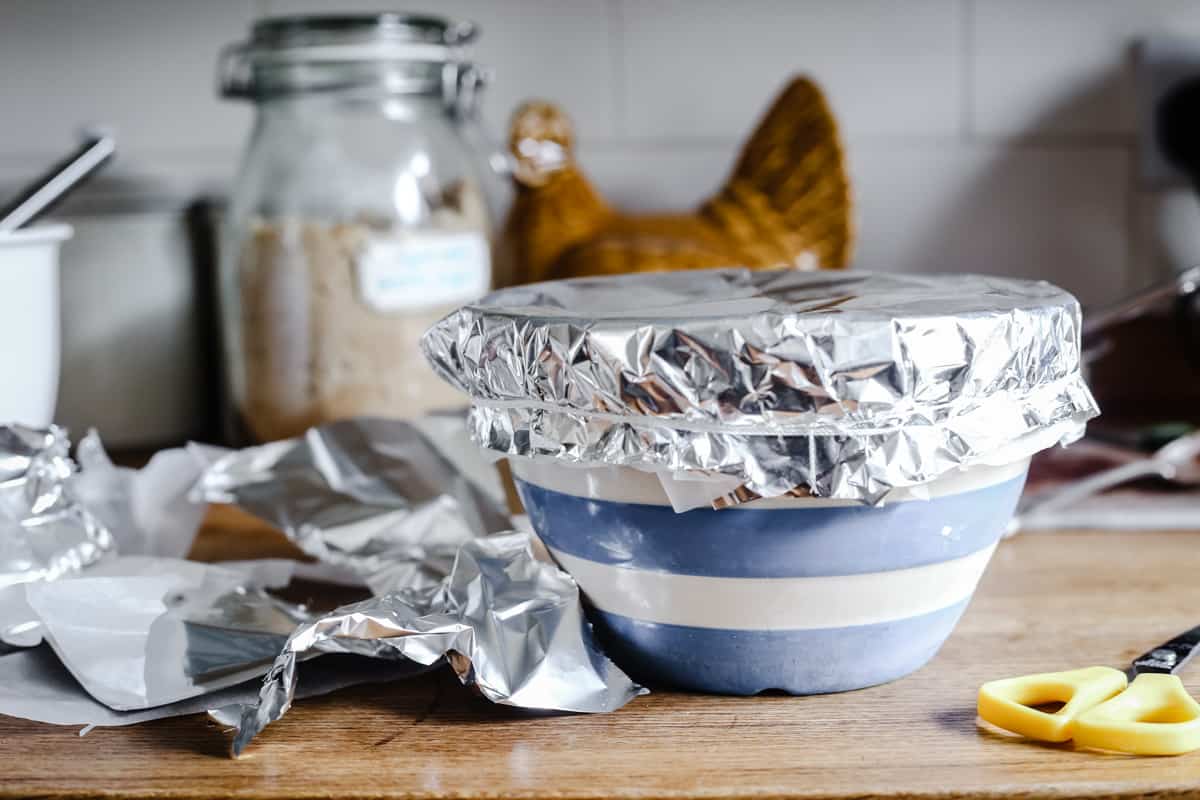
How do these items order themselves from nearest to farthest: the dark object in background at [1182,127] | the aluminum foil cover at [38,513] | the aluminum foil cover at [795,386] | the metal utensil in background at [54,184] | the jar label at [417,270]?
the aluminum foil cover at [795,386] < the aluminum foil cover at [38,513] < the metal utensil in background at [54,184] < the jar label at [417,270] < the dark object in background at [1182,127]

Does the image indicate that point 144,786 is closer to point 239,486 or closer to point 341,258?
point 239,486

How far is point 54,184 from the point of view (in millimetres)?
648

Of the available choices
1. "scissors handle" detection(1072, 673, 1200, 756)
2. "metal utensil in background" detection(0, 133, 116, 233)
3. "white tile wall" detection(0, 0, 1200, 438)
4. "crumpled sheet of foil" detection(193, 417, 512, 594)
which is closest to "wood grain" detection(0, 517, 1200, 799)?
"scissors handle" detection(1072, 673, 1200, 756)

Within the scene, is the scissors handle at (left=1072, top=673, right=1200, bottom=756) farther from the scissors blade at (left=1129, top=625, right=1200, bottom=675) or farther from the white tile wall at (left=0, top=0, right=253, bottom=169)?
the white tile wall at (left=0, top=0, right=253, bottom=169)

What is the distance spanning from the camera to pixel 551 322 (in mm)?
385

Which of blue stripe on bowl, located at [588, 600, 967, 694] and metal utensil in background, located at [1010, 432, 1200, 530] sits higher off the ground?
blue stripe on bowl, located at [588, 600, 967, 694]

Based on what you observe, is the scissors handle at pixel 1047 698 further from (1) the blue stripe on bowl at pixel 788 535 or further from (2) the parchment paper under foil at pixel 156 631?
(2) the parchment paper under foil at pixel 156 631

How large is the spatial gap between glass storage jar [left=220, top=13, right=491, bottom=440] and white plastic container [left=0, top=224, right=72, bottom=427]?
0.16m

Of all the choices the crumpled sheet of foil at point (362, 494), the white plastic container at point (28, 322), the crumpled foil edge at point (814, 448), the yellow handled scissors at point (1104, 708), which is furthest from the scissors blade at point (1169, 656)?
the white plastic container at point (28, 322)

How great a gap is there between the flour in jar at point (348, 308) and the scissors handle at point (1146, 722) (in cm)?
47

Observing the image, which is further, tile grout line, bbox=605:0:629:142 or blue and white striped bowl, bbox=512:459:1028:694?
tile grout line, bbox=605:0:629:142

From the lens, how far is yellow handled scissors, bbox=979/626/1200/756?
0.37 meters

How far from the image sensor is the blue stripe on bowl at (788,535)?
40 centimetres

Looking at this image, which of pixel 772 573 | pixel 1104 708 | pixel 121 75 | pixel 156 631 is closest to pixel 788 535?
pixel 772 573
